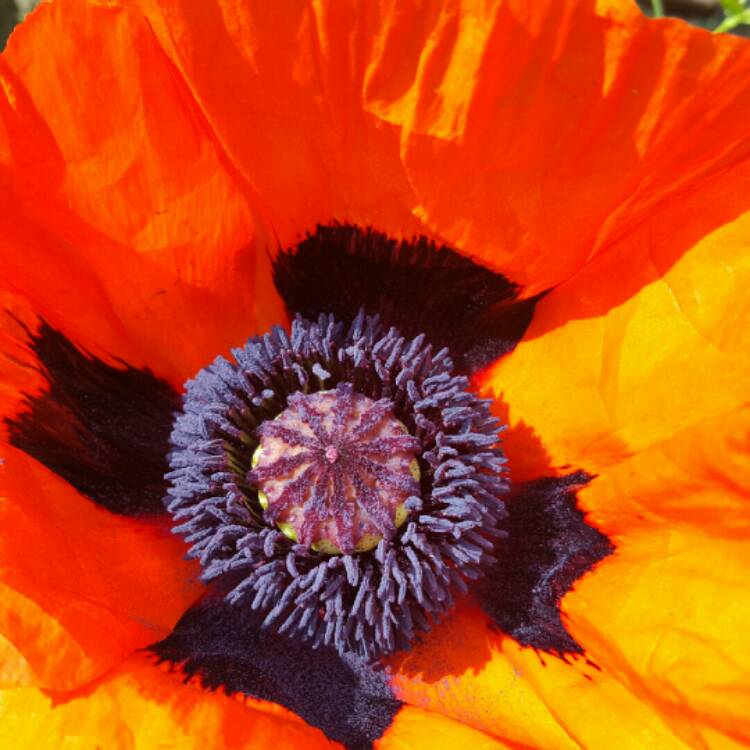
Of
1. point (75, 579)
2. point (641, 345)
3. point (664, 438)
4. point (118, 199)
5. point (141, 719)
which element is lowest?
point (141, 719)

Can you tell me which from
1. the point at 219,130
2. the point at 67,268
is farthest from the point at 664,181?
the point at 67,268

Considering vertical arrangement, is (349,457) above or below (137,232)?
below

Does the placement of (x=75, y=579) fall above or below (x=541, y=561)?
below

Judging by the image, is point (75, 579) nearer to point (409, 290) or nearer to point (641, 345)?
point (409, 290)

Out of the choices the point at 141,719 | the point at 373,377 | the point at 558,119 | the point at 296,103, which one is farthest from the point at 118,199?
the point at 141,719

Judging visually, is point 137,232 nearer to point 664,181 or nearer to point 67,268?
point 67,268

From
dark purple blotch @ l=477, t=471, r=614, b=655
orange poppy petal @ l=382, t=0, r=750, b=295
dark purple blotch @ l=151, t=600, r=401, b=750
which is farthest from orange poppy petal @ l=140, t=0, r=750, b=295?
dark purple blotch @ l=151, t=600, r=401, b=750
